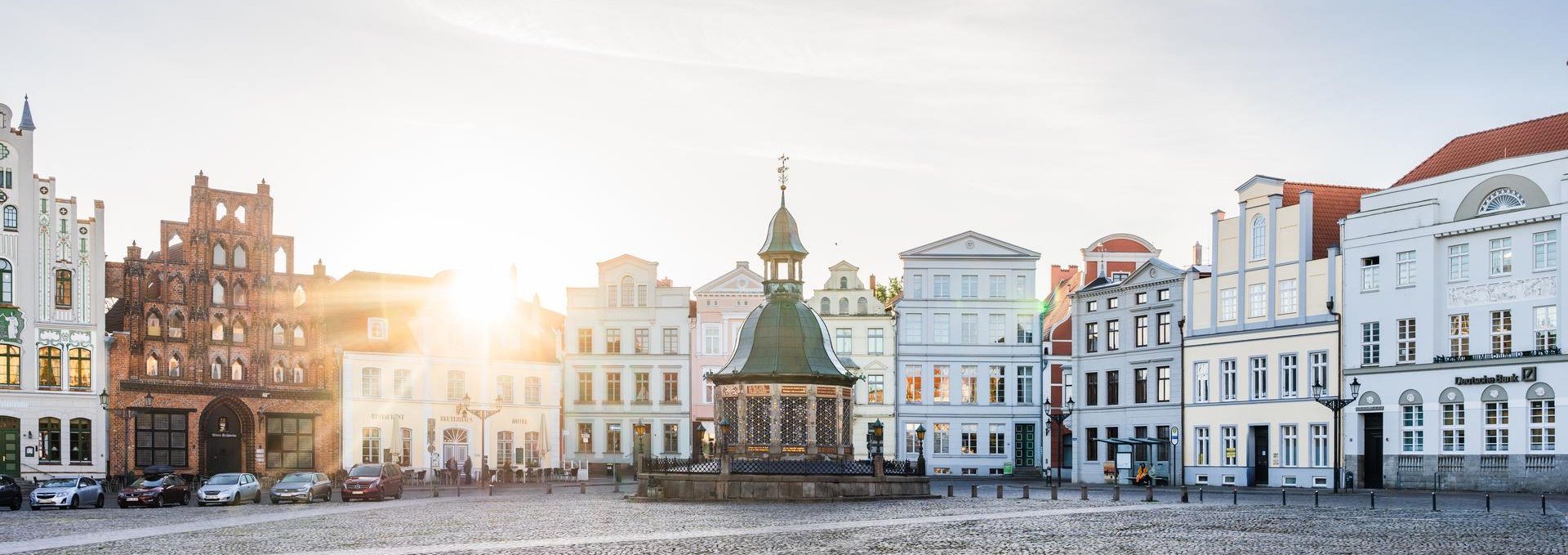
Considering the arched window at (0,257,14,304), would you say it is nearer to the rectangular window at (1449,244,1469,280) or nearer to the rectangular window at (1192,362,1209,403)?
the rectangular window at (1192,362,1209,403)

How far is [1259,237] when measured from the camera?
69.6 metres

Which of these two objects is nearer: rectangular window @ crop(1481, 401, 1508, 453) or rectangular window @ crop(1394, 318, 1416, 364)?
rectangular window @ crop(1481, 401, 1508, 453)

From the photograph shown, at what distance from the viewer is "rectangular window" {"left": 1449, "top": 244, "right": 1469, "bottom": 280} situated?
195 feet

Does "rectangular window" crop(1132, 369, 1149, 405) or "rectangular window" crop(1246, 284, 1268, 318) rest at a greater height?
"rectangular window" crop(1246, 284, 1268, 318)

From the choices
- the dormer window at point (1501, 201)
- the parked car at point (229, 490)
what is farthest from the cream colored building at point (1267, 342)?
the parked car at point (229, 490)

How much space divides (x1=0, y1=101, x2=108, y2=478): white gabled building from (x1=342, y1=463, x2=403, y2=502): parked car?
19132mm

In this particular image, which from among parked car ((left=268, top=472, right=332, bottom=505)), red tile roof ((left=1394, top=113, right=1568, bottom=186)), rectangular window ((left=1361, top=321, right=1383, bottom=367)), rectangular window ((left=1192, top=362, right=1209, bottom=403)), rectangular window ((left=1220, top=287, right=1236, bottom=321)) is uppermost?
red tile roof ((left=1394, top=113, right=1568, bottom=186))

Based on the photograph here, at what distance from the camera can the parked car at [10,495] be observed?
168 feet

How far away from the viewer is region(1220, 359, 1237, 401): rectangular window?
232 feet

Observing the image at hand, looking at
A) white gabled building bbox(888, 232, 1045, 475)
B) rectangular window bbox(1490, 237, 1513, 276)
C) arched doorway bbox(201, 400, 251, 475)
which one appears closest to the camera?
rectangular window bbox(1490, 237, 1513, 276)

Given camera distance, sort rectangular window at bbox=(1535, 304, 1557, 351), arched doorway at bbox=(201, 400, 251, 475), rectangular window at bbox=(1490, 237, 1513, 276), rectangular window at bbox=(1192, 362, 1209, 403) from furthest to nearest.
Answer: arched doorway at bbox=(201, 400, 251, 475), rectangular window at bbox=(1192, 362, 1209, 403), rectangular window at bbox=(1490, 237, 1513, 276), rectangular window at bbox=(1535, 304, 1557, 351)

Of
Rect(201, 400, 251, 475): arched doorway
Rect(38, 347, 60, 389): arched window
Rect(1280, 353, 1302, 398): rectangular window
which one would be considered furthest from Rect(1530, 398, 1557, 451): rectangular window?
Rect(38, 347, 60, 389): arched window

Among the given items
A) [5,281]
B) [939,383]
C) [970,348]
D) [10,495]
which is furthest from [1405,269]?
[5,281]

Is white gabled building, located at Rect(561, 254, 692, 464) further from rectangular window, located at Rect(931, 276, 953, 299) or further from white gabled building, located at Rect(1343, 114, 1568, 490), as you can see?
white gabled building, located at Rect(1343, 114, 1568, 490)
